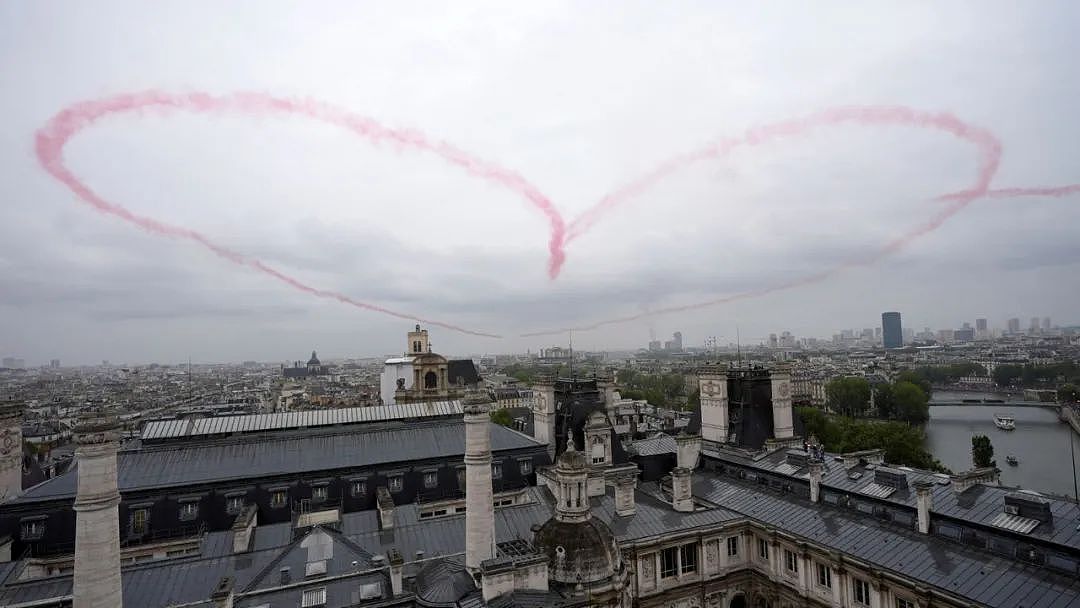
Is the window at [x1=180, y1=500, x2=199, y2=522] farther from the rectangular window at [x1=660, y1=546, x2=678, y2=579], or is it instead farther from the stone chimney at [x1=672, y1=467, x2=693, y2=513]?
the stone chimney at [x1=672, y1=467, x2=693, y2=513]

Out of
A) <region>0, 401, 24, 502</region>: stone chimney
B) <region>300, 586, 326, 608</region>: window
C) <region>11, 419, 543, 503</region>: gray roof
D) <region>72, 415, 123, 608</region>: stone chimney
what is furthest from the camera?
<region>0, 401, 24, 502</region>: stone chimney

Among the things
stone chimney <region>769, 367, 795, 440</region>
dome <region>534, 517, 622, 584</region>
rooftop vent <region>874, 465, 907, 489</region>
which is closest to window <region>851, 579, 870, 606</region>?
rooftop vent <region>874, 465, 907, 489</region>

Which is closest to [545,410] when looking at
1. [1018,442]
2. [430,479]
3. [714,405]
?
[430,479]

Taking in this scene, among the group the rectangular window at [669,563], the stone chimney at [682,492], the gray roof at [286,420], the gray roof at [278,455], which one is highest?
the gray roof at [286,420]

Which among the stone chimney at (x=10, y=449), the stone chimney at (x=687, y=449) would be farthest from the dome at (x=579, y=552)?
the stone chimney at (x=10, y=449)

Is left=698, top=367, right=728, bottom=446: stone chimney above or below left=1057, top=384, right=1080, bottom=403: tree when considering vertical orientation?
above

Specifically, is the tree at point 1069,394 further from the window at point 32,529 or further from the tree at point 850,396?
the window at point 32,529
